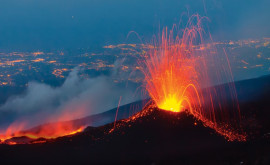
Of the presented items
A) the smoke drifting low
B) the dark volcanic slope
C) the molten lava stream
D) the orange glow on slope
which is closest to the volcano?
the dark volcanic slope

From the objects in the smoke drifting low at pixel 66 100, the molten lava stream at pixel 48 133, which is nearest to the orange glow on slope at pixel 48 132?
the molten lava stream at pixel 48 133

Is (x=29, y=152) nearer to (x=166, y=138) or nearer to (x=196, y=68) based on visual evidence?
(x=166, y=138)

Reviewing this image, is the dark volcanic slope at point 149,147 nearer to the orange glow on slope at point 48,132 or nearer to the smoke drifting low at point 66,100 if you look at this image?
the orange glow on slope at point 48,132

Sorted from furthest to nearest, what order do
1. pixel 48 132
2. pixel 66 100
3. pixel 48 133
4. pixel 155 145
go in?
pixel 66 100
pixel 48 132
pixel 48 133
pixel 155 145

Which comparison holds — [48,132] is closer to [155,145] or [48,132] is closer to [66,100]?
[155,145]

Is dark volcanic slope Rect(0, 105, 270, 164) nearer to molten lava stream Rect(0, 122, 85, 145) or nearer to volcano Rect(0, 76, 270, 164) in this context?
volcano Rect(0, 76, 270, 164)

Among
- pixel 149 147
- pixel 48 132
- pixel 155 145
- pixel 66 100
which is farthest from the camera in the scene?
pixel 66 100

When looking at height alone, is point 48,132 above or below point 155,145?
above

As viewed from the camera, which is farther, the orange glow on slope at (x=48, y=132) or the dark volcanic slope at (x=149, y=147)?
the orange glow on slope at (x=48, y=132)

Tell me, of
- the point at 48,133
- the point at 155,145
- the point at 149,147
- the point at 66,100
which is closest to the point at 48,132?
the point at 48,133
